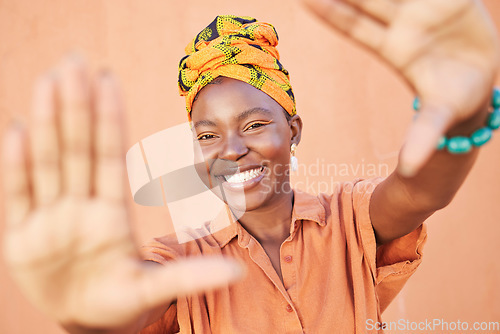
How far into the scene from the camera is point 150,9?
2.86 meters

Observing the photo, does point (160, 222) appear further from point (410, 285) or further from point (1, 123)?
point (410, 285)

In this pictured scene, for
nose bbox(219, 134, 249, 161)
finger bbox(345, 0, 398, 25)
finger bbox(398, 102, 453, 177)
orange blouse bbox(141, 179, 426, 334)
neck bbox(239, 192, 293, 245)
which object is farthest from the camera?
neck bbox(239, 192, 293, 245)

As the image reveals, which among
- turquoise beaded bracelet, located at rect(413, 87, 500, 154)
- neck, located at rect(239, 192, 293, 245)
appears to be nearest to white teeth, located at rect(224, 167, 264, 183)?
neck, located at rect(239, 192, 293, 245)

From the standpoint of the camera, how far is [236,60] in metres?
1.59

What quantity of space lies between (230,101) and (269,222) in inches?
18.1

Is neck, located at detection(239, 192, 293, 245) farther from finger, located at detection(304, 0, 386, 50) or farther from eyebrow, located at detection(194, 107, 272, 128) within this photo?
finger, located at detection(304, 0, 386, 50)

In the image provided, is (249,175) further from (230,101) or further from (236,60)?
(236,60)

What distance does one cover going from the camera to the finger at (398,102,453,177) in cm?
71

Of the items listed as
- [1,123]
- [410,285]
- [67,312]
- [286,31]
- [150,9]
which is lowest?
[410,285]

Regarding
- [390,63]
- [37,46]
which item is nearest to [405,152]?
[390,63]

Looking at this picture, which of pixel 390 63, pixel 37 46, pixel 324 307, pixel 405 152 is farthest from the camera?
pixel 37 46

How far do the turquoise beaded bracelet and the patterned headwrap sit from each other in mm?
794

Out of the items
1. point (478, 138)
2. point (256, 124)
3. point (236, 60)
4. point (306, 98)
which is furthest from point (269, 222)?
point (306, 98)

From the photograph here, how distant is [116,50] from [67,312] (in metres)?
2.35
